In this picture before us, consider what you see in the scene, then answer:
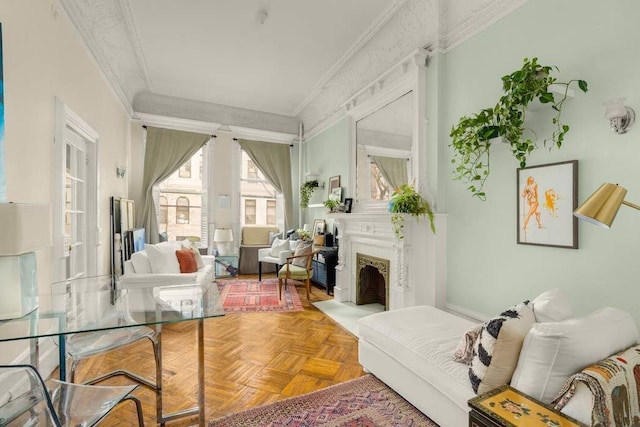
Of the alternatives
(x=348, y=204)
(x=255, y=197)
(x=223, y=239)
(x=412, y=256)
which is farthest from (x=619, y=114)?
(x=255, y=197)

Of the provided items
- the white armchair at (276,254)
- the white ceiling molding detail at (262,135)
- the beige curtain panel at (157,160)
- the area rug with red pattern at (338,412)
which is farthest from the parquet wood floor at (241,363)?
the white ceiling molding detail at (262,135)

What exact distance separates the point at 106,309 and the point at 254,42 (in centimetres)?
361

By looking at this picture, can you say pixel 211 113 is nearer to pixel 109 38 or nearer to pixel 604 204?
pixel 109 38

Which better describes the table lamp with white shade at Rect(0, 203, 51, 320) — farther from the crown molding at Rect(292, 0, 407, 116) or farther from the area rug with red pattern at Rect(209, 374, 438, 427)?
the crown molding at Rect(292, 0, 407, 116)

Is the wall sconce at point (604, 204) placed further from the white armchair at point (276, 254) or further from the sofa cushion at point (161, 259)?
the white armchair at point (276, 254)

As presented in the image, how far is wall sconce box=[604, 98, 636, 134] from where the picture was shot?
5.87 ft

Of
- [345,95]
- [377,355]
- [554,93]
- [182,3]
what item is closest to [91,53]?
[182,3]

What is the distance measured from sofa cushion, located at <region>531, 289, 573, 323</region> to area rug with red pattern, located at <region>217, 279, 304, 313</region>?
2.99 metres

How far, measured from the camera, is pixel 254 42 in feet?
13.1

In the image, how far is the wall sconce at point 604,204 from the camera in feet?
3.82

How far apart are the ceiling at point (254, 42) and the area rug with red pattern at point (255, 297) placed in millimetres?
3248

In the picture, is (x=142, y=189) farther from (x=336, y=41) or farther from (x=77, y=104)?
(x=336, y=41)

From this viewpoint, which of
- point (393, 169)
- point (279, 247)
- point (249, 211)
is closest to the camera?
point (393, 169)

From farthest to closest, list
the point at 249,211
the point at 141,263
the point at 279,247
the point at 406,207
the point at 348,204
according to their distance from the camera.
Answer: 1. the point at 249,211
2. the point at 279,247
3. the point at 348,204
4. the point at 141,263
5. the point at 406,207
